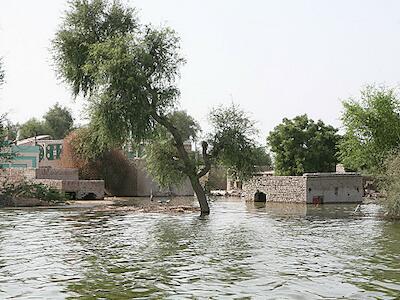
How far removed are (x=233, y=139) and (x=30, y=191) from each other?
16.1 m

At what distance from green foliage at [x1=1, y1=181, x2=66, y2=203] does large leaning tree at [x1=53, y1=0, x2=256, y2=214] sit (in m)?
10.3

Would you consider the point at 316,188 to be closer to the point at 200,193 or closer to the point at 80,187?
the point at 200,193

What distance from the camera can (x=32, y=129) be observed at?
99.4 m

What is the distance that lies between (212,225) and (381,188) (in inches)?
369

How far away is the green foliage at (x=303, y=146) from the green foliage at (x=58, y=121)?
46.9m

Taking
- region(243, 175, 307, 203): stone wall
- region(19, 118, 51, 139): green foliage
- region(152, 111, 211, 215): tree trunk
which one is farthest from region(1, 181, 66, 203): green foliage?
region(19, 118, 51, 139): green foliage

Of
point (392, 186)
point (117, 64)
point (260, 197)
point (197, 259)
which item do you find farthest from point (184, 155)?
A: point (260, 197)

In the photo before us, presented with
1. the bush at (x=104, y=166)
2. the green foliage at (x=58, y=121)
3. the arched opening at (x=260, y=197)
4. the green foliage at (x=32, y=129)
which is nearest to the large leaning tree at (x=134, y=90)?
the arched opening at (x=260, y=197)

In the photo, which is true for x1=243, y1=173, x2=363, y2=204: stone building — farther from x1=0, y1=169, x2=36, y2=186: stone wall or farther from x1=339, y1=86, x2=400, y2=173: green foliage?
x1=0, y1=169, x2=36, y2=186: stone wall

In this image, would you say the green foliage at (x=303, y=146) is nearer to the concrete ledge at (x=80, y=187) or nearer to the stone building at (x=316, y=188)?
the stone building at (x=316, y=188)

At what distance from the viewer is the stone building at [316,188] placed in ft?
167

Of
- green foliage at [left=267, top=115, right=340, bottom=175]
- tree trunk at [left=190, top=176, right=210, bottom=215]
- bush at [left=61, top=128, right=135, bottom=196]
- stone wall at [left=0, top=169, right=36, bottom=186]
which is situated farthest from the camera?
green foliage at [left=267, top=115, right=340, bottom=175]

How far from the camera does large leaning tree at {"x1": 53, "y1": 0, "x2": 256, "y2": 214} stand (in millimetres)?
32344

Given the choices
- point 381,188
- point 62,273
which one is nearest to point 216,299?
point 62,273
